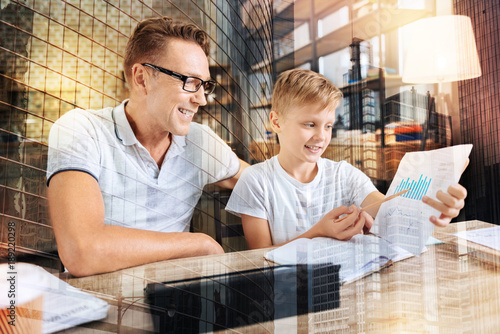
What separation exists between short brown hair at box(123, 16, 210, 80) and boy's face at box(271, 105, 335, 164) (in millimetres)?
271

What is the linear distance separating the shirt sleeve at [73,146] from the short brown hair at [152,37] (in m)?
0.13

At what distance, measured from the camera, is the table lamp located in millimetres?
1282

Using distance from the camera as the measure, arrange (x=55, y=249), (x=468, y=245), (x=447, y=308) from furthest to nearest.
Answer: (x=468, y=245) < (x=447, y=308) < (x=55, y=249)

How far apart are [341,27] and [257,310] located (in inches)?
29.6

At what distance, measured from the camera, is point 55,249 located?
820 mm

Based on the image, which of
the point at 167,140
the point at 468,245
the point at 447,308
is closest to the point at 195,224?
the point at 167,140

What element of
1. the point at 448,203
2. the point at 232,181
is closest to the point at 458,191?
the point at 448,203

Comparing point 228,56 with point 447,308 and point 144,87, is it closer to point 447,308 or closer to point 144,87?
point 144,87

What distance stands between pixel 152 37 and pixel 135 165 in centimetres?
26

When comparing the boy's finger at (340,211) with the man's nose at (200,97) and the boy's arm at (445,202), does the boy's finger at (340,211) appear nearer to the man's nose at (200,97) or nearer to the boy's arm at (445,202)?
the boy's arm at (445,202)

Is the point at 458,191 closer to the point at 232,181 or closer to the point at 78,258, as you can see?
the point at 232,181

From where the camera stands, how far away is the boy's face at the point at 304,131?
1035 millimetres

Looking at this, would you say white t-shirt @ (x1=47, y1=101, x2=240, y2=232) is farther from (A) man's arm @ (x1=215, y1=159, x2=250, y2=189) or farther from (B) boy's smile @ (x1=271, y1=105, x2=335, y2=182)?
(B) boy's smile @ (x1=271, y1=105, x2=335, y2=182)

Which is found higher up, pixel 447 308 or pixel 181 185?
pixel 181 185
